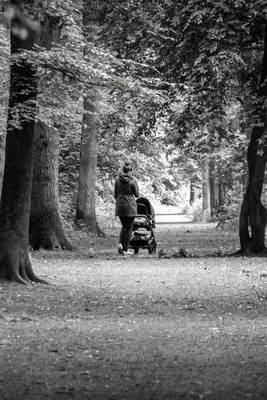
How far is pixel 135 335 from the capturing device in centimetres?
891

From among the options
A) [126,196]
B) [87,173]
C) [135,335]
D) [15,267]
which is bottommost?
[135,335]

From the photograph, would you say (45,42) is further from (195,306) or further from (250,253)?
(195,306)

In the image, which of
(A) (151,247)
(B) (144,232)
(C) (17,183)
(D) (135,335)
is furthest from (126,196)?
(D) (135,335)

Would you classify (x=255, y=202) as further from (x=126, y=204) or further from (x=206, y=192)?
(x=206, y=192)

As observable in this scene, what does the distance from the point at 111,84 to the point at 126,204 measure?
7763 mm

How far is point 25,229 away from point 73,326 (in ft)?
13.6

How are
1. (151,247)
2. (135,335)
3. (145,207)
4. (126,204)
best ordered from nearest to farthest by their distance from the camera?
1. (135,335)
2. (126,204)
3. (151,247)
4. (145,207)

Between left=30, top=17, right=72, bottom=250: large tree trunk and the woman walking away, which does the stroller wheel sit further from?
left=30, top=17, right=72, bottom=250: large tree trunk

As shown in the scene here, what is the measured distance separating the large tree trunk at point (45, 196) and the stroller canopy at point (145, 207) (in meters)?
2.41

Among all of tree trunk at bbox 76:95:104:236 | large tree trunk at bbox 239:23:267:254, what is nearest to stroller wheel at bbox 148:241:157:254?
large tree trunk at bbox 239:23:267:254

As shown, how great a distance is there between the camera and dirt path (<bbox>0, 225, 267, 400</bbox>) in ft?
20.7

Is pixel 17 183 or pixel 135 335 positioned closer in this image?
pixel 135 335

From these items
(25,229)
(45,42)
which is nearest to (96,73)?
(25,229)

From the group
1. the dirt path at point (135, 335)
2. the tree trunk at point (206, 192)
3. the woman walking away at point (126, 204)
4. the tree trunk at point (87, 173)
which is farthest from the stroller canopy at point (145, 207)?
the tree trunk at point (206, 192)
